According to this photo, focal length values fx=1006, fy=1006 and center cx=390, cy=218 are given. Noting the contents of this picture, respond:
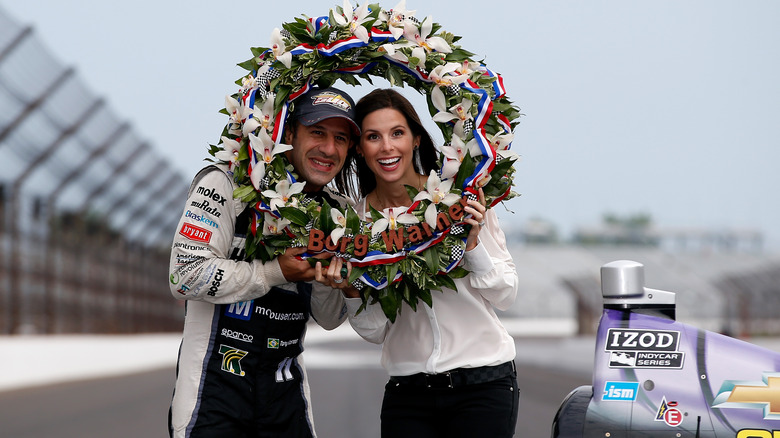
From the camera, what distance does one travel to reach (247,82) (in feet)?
14.7

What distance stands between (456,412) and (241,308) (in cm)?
99

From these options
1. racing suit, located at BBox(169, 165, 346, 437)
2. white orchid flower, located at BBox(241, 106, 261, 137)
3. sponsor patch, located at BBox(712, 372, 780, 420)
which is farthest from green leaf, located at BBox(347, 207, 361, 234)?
sponsor patch, located at BBox(712, 372, 780, 420)

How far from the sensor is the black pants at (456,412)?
163 inches

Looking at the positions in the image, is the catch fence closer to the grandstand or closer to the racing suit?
the grandstand

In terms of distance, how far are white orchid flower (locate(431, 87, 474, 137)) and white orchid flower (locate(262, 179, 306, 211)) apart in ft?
2.35

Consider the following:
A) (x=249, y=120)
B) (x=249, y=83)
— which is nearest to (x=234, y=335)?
(x=249, y=120)

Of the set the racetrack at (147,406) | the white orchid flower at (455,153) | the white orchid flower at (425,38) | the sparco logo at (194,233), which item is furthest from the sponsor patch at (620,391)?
the racetrack at (147,406)

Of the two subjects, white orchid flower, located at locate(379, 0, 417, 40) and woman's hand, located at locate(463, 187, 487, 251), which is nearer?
woman's hand, located at locate(463, 187, 487, 251)

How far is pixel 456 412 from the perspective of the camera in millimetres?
4203

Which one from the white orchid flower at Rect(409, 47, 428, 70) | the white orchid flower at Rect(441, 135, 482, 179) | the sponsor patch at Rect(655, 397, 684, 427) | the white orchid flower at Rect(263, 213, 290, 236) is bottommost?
the sponsor patch at Rect(655, 397, 684, 427)

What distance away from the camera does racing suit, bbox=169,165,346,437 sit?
402 cm

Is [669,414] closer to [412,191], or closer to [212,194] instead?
[412,191]

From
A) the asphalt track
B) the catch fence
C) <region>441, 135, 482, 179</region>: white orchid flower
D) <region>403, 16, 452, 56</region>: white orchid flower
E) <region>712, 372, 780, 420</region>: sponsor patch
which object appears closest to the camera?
<region>712, 372, 780, 420</region>: sponsor patch

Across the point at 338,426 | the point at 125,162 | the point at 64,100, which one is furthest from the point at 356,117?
the point at 125,162
